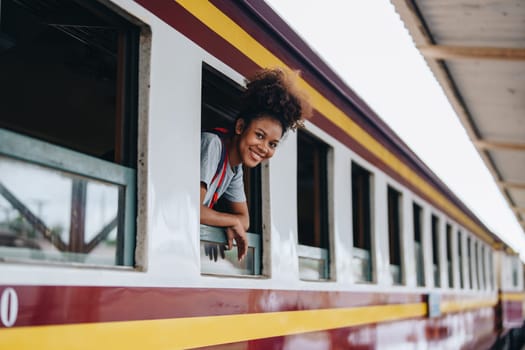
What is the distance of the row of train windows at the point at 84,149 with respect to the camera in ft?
6.21

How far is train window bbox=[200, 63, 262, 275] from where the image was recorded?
2836 millimetres

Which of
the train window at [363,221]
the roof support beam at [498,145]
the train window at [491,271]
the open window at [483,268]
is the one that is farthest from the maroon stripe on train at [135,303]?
the train window at [491,271]

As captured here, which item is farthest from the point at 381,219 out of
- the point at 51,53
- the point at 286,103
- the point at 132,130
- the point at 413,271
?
the point at 132,130

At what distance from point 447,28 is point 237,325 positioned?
3.36 meters

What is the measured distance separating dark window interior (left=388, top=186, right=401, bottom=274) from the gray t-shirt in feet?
11.1

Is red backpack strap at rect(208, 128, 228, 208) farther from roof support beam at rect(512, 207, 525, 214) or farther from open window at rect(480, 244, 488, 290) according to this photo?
roof support beam at rect(512, 207, 525, 214)

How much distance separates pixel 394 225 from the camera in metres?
6.29

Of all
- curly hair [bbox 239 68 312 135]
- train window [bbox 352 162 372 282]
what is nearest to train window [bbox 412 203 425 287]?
train window [bbox 352 162 372 282]

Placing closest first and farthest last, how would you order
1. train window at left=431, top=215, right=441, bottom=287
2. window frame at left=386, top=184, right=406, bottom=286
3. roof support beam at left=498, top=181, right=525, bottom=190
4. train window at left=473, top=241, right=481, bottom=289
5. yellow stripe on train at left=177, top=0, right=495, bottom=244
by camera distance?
1. yellow stripe on train at left=177, top=0, right=495, bottom=244
2. window frame at left=386, top=184, right=406, bottom=286
3. train window at left=431, top=215, right=441, bottom=287
4. train window at left=473, top=241, right=481, bottom=289
5. roof support beam at left=498, top=181, right=525, bottom=190

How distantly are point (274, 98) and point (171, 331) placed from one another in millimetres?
1060

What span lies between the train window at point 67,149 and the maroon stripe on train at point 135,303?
11cm

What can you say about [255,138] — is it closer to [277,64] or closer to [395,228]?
[277,64]

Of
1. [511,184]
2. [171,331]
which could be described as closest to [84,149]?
[171,331]

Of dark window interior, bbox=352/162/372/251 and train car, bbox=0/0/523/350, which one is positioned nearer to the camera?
train car, bbox=0/0/523/350
